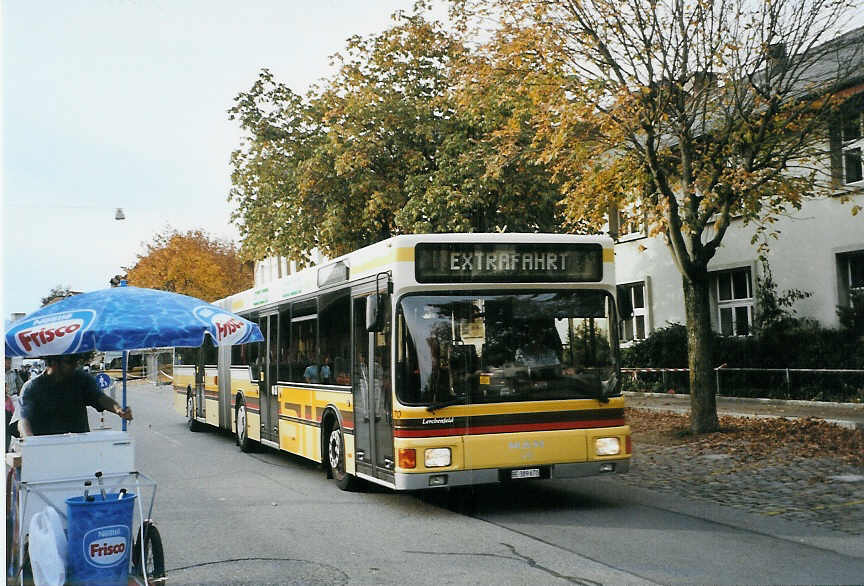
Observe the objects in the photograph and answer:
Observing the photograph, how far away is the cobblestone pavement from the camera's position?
372 inches

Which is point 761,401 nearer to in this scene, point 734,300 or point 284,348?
point 734,300

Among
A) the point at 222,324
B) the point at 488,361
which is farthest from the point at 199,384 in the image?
the point at 222,324

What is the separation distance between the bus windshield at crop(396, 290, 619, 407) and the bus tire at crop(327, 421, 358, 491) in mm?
2536

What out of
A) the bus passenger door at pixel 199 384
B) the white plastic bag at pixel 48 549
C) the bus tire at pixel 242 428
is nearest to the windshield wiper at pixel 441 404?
the white plastic bag at pixel 48 549

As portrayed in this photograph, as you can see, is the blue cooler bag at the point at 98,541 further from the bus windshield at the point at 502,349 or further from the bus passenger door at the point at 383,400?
the bus passenger door at the point at 383,400

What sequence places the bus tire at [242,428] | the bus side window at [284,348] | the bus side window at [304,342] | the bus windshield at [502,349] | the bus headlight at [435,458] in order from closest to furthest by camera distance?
the bus headlight at [435,458] → the bus windshield at [502,349] → the bus side window at [304,342] → the bus side window at [284,348] → the bus tire at [242,428]

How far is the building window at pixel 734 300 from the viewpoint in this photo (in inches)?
939

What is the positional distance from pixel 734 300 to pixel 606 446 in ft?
52.3

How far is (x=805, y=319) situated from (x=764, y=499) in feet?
40.0

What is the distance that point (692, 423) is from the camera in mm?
15695

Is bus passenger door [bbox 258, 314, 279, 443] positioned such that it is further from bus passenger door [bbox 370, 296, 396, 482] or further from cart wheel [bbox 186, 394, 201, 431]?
cart wheel [bbox 186, 394, 201, 431]

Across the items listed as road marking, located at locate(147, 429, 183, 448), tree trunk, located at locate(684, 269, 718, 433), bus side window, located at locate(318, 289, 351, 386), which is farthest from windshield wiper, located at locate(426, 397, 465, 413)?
road marking, located at locate(147, 429, 183, 448)

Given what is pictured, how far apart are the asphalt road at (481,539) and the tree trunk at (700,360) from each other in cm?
435

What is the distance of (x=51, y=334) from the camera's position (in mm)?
6570
